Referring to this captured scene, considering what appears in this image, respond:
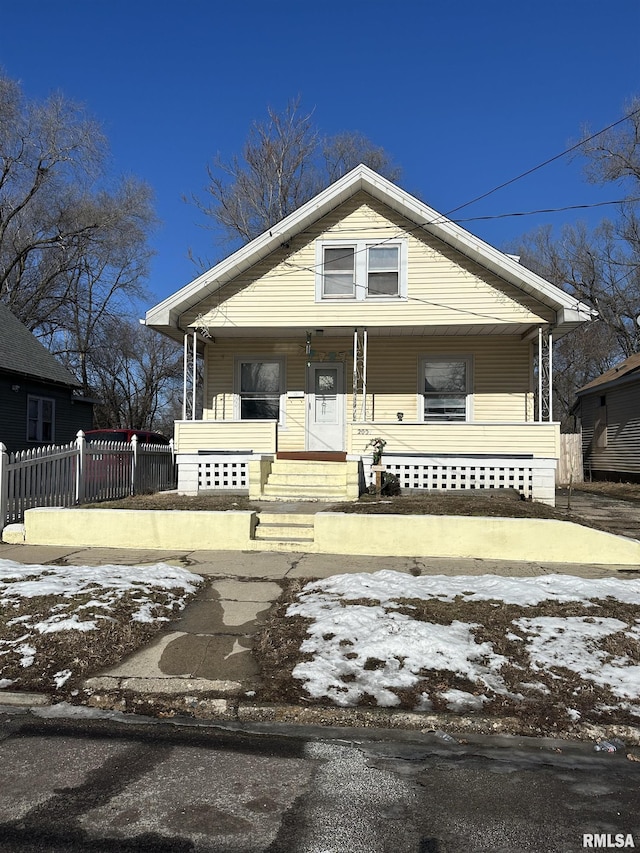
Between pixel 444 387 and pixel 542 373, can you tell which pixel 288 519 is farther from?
pixel 542 373

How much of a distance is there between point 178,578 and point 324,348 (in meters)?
9.41

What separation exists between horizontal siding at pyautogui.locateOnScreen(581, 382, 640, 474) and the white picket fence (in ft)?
52.7

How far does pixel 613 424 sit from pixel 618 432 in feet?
1.92

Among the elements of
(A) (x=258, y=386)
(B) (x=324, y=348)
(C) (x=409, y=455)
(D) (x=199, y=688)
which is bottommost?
(D) (x=199, y=688)

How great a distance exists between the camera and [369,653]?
441 centimetres

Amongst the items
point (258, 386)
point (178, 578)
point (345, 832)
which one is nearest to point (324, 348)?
point (258, 386)

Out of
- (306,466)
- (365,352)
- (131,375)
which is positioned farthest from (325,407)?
(131,375)

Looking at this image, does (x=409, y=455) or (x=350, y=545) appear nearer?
(x=350, y=545)

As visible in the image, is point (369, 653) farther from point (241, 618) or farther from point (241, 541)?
point (241, 541)

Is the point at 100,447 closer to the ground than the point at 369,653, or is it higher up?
higher up

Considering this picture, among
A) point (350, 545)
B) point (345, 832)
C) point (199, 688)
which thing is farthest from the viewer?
point (350, 545)

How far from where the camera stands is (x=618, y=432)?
2155 cm

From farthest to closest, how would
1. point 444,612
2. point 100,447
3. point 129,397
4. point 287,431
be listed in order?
point 129,397
point 287,431
point 100,447
point 444,612

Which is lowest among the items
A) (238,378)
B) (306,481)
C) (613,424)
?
(306,481)
